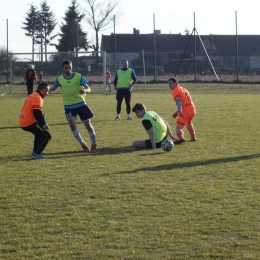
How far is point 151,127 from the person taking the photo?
10781 millimetres

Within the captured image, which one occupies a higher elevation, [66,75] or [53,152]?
[66,75]

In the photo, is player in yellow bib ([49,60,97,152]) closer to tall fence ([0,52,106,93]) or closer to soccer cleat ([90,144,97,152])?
soccer cleat ([90,144,97,152])

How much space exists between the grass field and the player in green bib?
0.69 ft

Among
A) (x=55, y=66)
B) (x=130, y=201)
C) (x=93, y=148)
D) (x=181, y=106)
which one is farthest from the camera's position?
(x=55, y=66)

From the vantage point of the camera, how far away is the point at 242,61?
46.1 meters

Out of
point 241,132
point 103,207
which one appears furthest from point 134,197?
point 241,132

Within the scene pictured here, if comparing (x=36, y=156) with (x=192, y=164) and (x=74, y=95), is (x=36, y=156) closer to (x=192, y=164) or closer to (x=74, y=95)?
(x=74, y=95)

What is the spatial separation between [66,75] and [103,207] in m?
4.68

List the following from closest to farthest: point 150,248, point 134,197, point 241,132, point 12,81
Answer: point 150,248 < point 134,197 < point 241,132 < point 12,81

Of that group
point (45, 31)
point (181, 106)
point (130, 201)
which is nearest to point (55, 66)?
point (45, 31)

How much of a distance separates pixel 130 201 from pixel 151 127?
12.9 feet

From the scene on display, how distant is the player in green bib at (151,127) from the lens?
10766 millimetres

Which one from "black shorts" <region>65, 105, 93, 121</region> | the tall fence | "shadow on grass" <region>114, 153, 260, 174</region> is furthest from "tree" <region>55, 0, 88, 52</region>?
"shadow on grass" <region>114, 153, 260, 174</region>

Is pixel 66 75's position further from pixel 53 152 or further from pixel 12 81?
pixel 12 81
